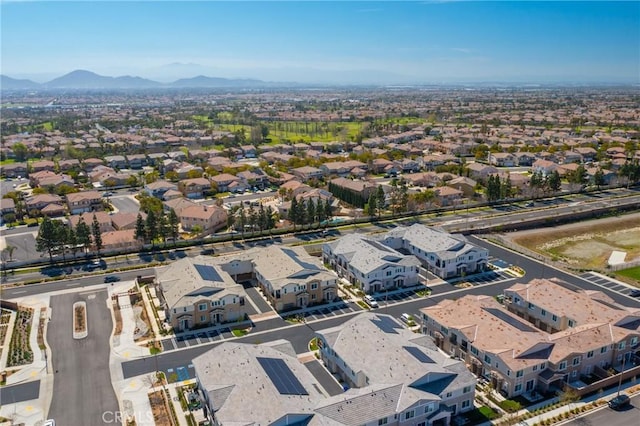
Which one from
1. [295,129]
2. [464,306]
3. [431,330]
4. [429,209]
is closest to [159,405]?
[431,330]

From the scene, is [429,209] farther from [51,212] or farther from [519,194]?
[51,212]

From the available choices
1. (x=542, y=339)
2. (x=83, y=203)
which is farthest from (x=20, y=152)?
(x=542, y=339)

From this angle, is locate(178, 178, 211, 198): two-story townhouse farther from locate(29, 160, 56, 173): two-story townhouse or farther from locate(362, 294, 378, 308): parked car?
locate(362, 294, 378, 308): parked car

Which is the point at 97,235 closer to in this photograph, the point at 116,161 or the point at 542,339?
the point at 542,339

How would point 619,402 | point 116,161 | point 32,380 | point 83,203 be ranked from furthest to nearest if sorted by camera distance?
point 116,161, point 83,203, point 32,380, point 619,402

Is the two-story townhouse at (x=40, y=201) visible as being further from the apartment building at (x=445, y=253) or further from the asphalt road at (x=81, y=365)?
the apartment building at (x=445, y=253)

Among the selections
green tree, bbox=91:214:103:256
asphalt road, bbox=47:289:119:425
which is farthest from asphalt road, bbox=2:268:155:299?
green tree, bbox=91:214:103:256
